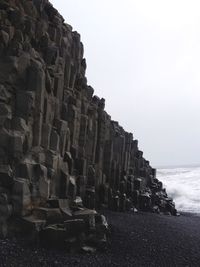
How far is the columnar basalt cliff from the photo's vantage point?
12.1m

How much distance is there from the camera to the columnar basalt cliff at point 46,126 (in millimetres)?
12070

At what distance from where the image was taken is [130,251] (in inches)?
486

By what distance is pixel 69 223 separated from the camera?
37.8 ft

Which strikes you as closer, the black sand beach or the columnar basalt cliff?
the black sand beach

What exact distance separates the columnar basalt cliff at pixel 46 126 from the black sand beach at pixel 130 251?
936mm

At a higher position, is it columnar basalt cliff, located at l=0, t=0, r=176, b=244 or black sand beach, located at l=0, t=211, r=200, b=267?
columnar basalt cliff, located at l=0, t=0, r=176, b=244

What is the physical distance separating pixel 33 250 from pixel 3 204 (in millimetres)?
1353

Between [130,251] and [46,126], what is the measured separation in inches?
179

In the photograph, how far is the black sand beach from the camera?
1004 centimetres

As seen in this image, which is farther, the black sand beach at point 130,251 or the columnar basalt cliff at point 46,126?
the columnar basalt cliff at point 46,126

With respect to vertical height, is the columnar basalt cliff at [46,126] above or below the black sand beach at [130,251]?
above

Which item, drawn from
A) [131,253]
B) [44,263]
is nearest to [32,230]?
[44,263]

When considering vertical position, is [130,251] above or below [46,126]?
below

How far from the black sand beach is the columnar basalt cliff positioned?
936mm
